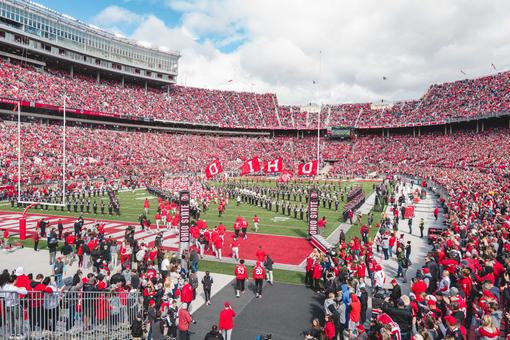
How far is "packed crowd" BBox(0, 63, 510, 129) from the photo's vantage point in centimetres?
5012

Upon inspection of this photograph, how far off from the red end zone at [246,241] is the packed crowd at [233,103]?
29.5 m

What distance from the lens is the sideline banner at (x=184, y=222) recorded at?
1390 centimetres

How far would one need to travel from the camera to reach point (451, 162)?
155 ft

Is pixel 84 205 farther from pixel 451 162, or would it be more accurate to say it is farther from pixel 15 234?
pixel 451 162

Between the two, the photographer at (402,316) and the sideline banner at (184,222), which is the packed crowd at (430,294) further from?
the sideline banner at (184,222)

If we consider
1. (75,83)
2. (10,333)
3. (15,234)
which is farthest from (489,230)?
(75,83)

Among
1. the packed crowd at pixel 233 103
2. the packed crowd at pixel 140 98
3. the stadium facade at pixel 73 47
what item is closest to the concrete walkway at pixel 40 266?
the packed crowd at pixel 140 98

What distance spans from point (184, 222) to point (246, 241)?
14.8ft

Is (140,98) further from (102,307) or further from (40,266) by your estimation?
(102,307)

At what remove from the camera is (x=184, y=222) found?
13883 mm

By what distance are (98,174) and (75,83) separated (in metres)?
24.5

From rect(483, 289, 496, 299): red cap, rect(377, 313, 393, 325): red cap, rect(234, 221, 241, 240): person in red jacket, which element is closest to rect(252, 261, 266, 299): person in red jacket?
rect(377, 313, 393, 325): red cap

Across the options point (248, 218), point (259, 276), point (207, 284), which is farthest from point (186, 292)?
point (248, 218)

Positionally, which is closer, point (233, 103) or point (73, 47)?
point (73, 47)
